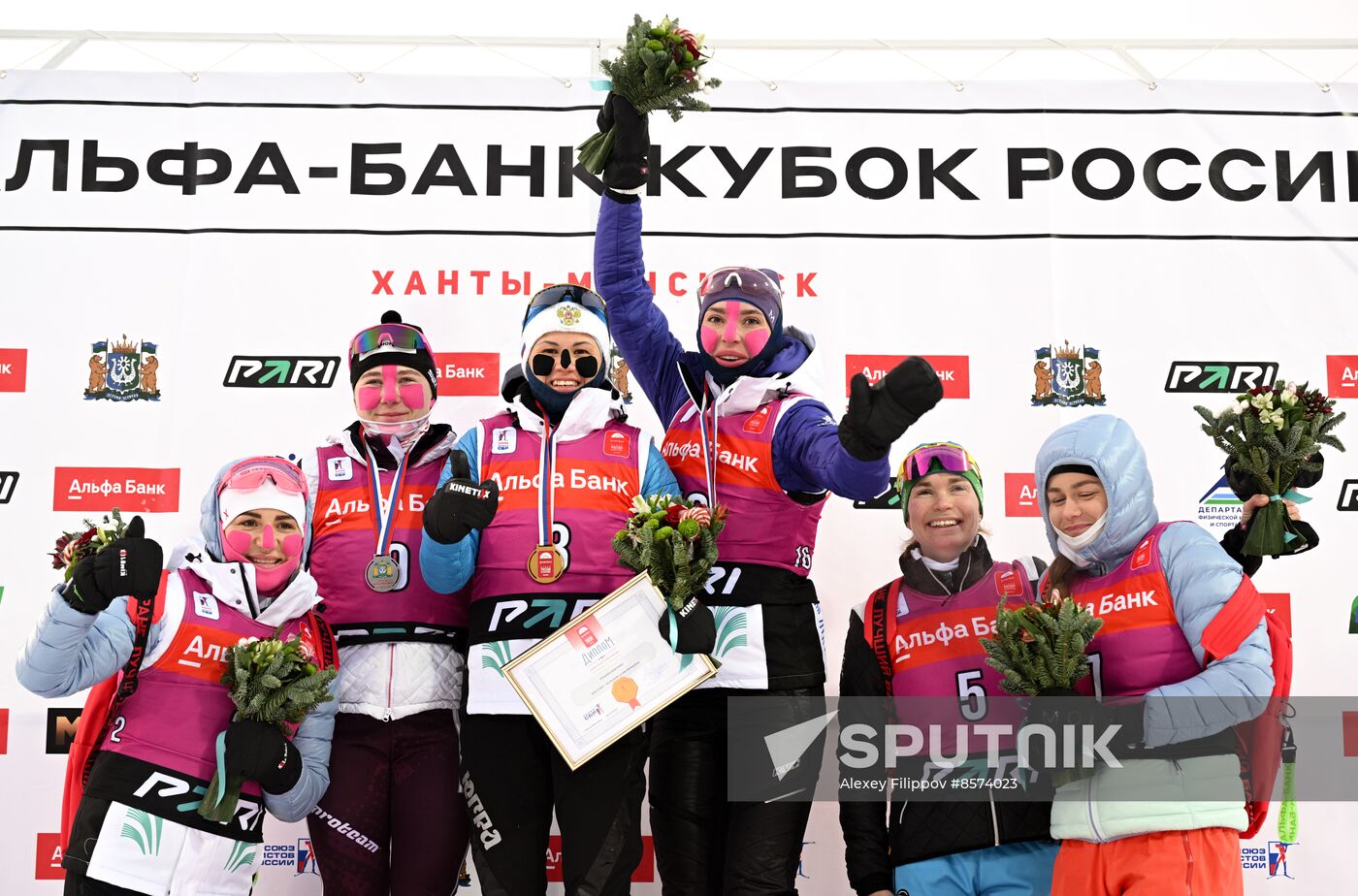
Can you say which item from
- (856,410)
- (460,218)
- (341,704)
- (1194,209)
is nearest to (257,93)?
(460,218)

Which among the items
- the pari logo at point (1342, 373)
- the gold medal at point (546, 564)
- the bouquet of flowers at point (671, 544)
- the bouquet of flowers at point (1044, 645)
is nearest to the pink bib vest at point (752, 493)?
the bouquet of flowers at point (671, 544)

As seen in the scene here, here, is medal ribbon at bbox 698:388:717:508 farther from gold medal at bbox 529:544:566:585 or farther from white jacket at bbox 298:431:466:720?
white jacket at bbox 298:431:466:720

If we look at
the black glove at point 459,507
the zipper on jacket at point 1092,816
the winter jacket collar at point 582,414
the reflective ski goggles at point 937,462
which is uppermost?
the winter jacket collar at point 582,414

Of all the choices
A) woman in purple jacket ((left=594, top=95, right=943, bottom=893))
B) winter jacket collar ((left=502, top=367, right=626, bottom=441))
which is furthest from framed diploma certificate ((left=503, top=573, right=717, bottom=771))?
winter jacket collar ((left=502, top=367, right=626, bottom=441))

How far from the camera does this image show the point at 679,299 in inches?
186

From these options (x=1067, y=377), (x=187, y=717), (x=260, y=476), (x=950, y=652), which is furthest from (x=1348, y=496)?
(x=187, y=717)

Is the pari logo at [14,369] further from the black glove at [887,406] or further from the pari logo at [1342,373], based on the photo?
the pari logo at [1342,373]

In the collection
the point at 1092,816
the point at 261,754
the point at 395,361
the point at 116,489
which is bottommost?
the point at 1092,816

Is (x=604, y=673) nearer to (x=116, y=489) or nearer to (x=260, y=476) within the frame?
(x=260, y=476)

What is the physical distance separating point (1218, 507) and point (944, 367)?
1.21 meters

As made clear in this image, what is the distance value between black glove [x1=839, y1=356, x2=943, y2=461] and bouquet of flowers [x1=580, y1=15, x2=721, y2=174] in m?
1.09

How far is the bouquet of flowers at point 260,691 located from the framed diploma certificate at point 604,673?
0.56m

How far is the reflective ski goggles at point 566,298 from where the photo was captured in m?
3.78

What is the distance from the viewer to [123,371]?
4629 millimetres
